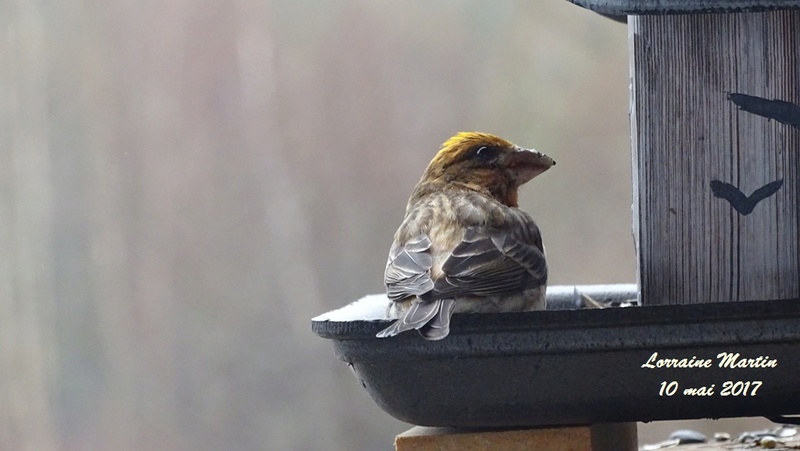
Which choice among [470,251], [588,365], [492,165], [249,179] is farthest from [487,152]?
[249,179]

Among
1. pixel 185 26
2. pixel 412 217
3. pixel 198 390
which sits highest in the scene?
pixel 185 26

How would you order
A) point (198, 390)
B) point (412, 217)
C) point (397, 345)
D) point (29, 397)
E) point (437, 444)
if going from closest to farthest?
point (397, 345), point (437, 444), point (412, 217), point (29, 397), point (198, 390)

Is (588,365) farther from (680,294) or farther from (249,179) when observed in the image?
(249,179)

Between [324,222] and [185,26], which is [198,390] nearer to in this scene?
[324,222]

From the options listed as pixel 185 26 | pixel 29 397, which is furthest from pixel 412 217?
pixel 185 26

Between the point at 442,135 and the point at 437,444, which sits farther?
the point at 442,135

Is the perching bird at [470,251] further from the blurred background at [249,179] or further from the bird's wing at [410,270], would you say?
the blurred background at [249,179]
